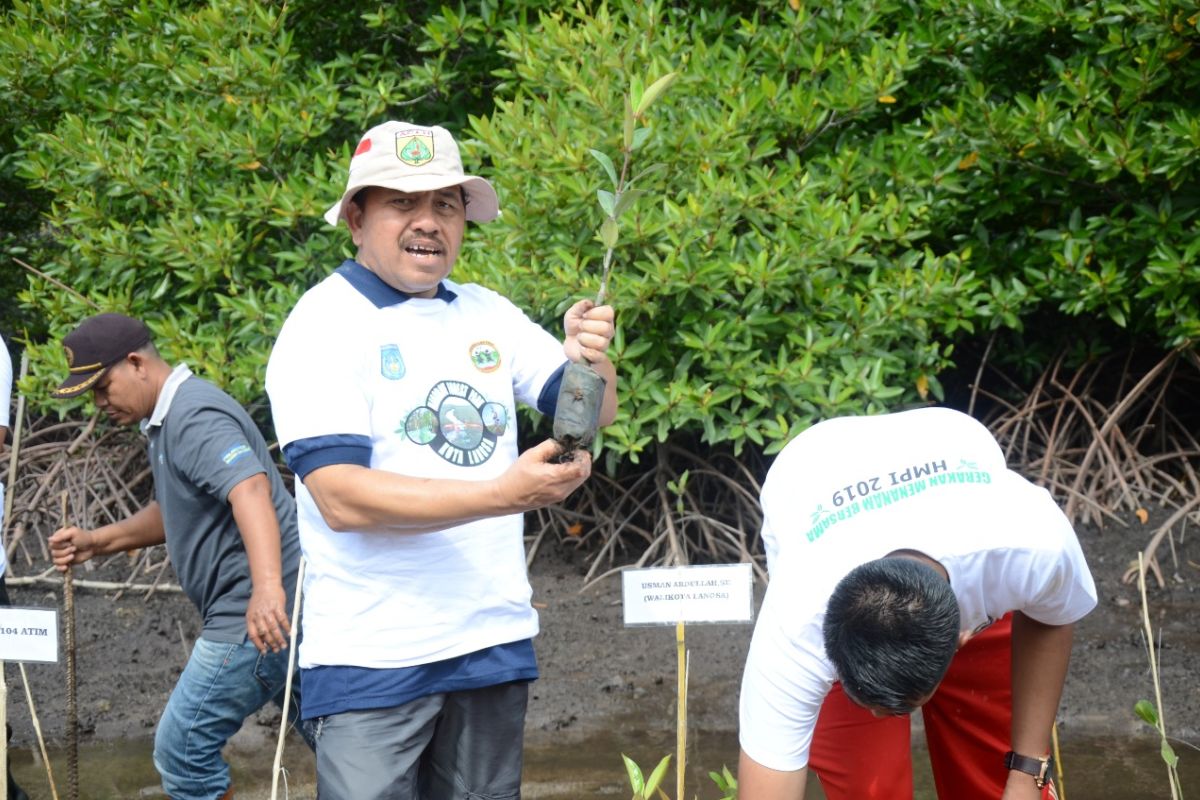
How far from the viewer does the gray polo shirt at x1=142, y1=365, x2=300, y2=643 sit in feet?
10.6

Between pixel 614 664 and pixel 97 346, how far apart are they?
2.54 meters

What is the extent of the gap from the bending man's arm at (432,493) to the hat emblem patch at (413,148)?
601mm

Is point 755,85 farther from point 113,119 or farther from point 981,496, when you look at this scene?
point 981,496

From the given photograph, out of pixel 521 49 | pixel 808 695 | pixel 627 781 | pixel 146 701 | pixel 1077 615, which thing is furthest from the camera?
pixel 521 49

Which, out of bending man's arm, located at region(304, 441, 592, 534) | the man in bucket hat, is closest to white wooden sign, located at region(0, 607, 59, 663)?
the man in bucket hat

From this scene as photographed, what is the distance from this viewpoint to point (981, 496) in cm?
241

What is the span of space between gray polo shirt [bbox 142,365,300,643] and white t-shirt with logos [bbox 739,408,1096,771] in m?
1.42

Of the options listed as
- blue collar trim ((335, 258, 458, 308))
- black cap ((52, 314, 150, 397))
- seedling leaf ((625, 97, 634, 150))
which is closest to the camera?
seedling leaf ((625, 97, 634, 150))

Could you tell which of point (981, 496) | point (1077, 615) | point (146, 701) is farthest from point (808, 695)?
point (146, 701)

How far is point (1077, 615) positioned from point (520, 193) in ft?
10.5

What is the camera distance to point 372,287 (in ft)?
8.11

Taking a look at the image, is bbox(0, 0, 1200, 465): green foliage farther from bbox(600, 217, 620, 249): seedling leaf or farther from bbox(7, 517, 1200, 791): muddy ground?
bbox(600, 217, 620, 249): seedling leaf

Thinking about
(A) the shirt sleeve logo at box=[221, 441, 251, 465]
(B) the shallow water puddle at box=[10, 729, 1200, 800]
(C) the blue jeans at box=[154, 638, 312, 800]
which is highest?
(A) the shirt sleeve logo at box=[221, 441, 251, 465]

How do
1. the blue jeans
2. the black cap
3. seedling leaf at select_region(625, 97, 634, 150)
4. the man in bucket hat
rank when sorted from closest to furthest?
seedling leaf at select_region(625, 97, 634, 150)
the man in bucket hat
the blue jeans
the black cap
